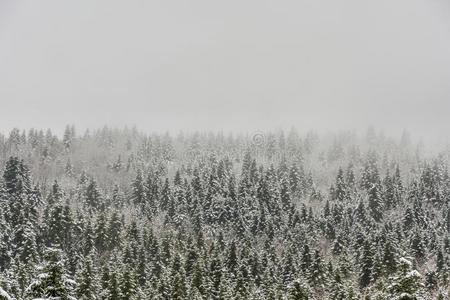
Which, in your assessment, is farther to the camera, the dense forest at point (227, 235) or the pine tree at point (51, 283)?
the dense forest at point (227, 235)

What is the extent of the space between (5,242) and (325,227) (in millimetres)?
91702

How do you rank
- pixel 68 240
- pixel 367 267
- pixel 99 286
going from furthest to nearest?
1. pixel 68 240
2. pixel 367 267
3. pixel 99 286

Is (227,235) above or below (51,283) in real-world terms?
below

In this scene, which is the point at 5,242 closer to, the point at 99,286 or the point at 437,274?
the point at 99,286

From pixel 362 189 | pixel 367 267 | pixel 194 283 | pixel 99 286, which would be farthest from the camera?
pixel 362 189

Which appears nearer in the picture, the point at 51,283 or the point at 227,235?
the point at 51,283

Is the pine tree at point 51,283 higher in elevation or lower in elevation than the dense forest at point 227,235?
higher

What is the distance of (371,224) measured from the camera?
160m

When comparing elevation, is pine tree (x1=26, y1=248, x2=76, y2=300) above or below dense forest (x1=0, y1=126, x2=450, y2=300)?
above

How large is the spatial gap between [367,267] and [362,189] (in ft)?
267

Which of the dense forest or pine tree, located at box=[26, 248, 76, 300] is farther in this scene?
the dense forest

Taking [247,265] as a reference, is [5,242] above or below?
above

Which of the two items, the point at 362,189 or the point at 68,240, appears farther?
the point at 362,189

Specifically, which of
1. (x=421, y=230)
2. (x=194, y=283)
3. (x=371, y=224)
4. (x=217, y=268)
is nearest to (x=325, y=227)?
(x=371, y=224)
